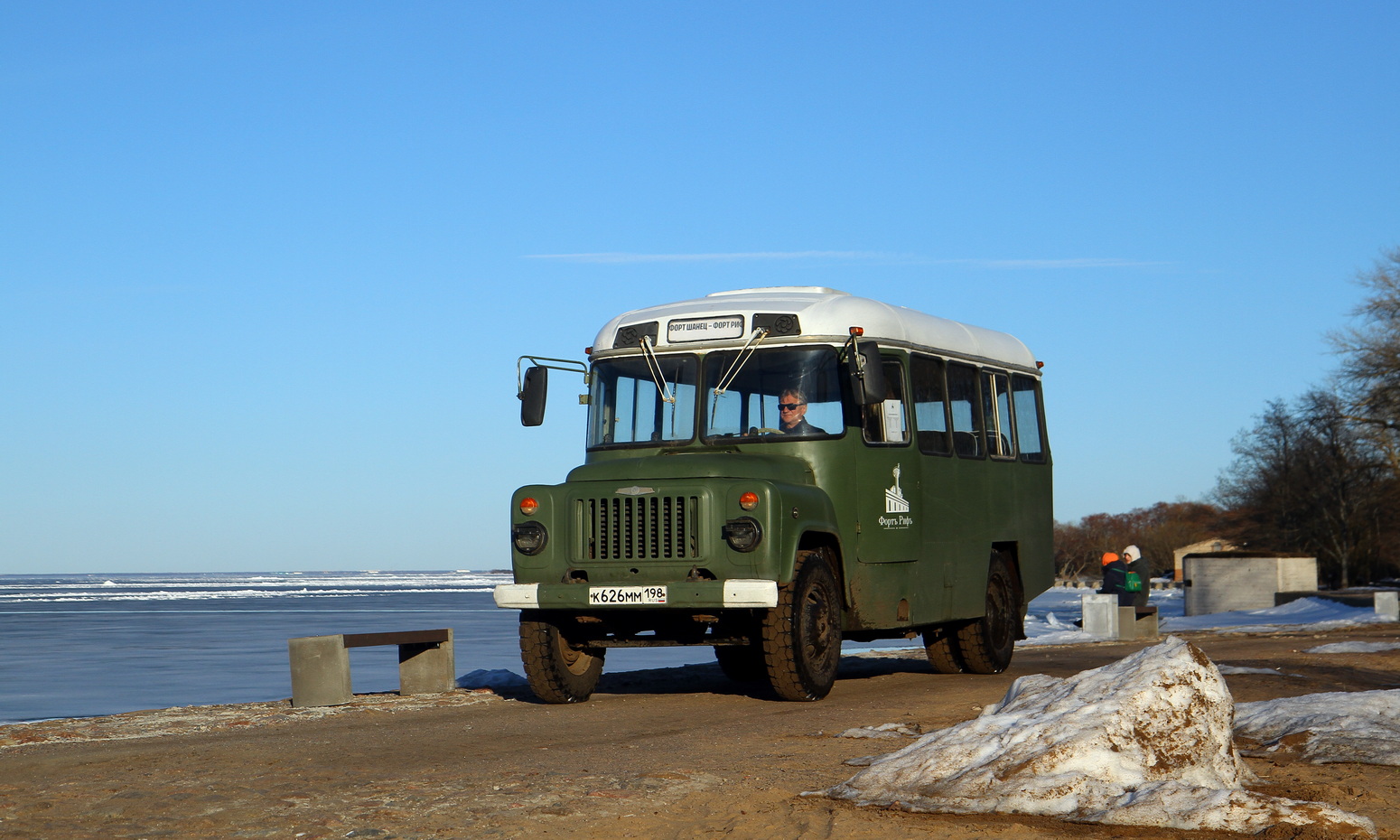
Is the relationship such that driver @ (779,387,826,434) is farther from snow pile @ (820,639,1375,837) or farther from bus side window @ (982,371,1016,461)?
snow pile @ (820,639,1375,837)

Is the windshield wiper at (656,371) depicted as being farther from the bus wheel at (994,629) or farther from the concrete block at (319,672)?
the bus wheel at (994,629)

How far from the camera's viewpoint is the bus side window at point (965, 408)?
559 inches

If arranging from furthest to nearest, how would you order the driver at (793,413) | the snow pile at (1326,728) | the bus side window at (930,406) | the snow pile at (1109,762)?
1. the bus side window at (930,406)
2. the driver at (793,413)
3. the snow pile at (1326,728)
4. the snow pile at (1109,762)

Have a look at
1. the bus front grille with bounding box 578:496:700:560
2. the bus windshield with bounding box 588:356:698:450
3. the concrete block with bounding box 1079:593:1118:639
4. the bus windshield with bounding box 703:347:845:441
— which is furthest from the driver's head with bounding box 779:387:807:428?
the concrete block with bounding box 1079:593:1118:639

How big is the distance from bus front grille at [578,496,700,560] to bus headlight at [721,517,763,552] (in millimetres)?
272

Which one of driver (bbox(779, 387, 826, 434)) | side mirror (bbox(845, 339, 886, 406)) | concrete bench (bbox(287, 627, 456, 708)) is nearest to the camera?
side mirror (bbox(845, 339, 886, 406))

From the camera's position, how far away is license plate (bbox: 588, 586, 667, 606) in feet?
35.8

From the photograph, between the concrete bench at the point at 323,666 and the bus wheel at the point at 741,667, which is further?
the bus wheel at the point at 741,667

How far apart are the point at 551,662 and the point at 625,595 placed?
112 cm

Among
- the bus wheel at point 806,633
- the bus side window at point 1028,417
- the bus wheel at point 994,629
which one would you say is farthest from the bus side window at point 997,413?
the bus wheel at point 806,633

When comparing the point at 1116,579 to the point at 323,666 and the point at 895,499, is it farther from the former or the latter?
the point at 323,666

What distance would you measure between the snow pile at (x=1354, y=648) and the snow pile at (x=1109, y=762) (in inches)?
469

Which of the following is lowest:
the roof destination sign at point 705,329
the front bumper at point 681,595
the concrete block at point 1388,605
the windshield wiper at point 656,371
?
the concrete block at point 1388,605

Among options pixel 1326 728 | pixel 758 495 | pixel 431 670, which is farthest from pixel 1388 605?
pixel 1326 728
